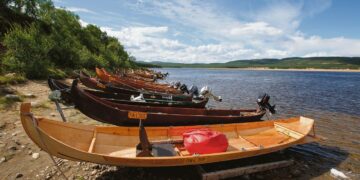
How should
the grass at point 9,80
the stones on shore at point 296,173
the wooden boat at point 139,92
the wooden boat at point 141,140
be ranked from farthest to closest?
the wooden boat at point 139,92, the grass at point 9,80, the stones on shore at point 296,173, the wooden boat at point 141,140

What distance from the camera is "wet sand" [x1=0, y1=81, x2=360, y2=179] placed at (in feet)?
20.7

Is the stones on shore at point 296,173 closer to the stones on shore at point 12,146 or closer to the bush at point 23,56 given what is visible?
the stones on shore at point 12,146

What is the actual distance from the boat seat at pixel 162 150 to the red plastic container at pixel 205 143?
49 cm

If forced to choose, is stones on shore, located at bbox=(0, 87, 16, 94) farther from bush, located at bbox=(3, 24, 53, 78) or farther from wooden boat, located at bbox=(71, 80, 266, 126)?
wooden boat, located at bbox=(71, 80, 266, 126)

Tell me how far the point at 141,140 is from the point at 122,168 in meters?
1.29

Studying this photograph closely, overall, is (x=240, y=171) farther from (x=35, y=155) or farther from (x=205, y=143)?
(x=35, y=155)

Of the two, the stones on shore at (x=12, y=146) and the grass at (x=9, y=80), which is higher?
the grass at (x=9, y=80)

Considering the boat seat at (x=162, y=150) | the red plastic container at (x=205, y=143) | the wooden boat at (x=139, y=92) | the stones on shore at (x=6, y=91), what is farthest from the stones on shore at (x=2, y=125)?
the wooden boat at (x=139, y=92)

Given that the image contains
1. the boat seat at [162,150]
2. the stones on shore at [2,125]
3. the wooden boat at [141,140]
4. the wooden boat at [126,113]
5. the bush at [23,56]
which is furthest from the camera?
the bush at [23,56]

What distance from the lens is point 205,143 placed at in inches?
263

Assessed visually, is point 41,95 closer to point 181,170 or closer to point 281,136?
point 181,170

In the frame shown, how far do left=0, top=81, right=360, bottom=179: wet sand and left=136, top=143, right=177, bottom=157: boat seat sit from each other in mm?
620

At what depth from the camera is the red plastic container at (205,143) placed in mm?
6684

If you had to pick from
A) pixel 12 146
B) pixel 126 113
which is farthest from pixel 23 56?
pixel 126 113
